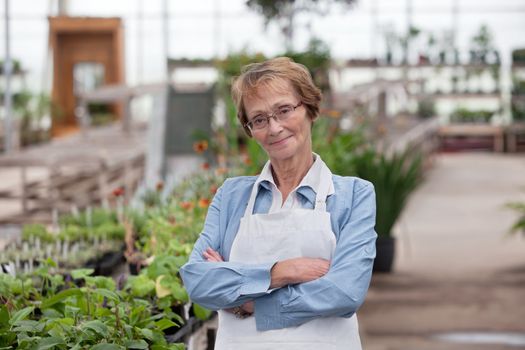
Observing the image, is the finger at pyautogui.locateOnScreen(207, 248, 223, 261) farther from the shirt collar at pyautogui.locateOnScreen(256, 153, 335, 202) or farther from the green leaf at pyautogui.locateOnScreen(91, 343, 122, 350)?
the green leaf at pyautogui.locateOnScreen(91, 343, 122, 350)

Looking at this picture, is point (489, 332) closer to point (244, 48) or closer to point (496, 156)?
point (244, 48)

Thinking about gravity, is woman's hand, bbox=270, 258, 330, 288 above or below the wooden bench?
above

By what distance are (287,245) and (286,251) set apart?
0.01 m

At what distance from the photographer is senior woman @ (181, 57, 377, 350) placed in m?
1.86

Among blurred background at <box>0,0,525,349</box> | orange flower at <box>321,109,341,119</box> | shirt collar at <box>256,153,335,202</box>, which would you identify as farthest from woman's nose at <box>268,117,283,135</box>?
orange flower at <box>321,109,341,119</box>

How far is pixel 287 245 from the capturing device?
6.34 ft

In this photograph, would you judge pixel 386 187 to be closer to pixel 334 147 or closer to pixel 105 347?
pixel 334 147

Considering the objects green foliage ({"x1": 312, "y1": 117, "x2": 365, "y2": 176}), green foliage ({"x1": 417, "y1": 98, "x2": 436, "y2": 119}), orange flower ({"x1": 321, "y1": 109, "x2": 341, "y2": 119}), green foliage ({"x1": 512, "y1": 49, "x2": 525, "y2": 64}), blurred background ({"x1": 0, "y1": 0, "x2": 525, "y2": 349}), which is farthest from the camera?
green foliage ({"x1": 512, "y1": 49, "x2": 525, "y2": 64})

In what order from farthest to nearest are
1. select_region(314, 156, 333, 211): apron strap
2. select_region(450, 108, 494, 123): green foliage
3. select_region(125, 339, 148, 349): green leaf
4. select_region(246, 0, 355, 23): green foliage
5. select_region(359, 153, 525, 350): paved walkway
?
select_region(450, 108, 494, 123): green foliage → select_region(246, 0, 355, 23): green foliage → select_region(359, 153, 525, 350): paved walkway → select_region(125, 339, 148, 349): green leaf → select_region(314, 156, 333, 211): apron strap

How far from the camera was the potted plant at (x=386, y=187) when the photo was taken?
6270mm

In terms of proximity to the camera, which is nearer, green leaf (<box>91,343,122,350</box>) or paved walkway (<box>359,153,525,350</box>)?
green leaf (<box>91,343,122,350</box>)

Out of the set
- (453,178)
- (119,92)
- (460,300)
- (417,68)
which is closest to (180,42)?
(417,68)

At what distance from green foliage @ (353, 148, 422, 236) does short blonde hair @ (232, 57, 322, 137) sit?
4309 mm

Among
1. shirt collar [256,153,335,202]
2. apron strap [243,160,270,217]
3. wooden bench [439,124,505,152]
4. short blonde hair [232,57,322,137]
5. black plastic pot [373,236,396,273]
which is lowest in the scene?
black plastic pot [373,236,396,273]
